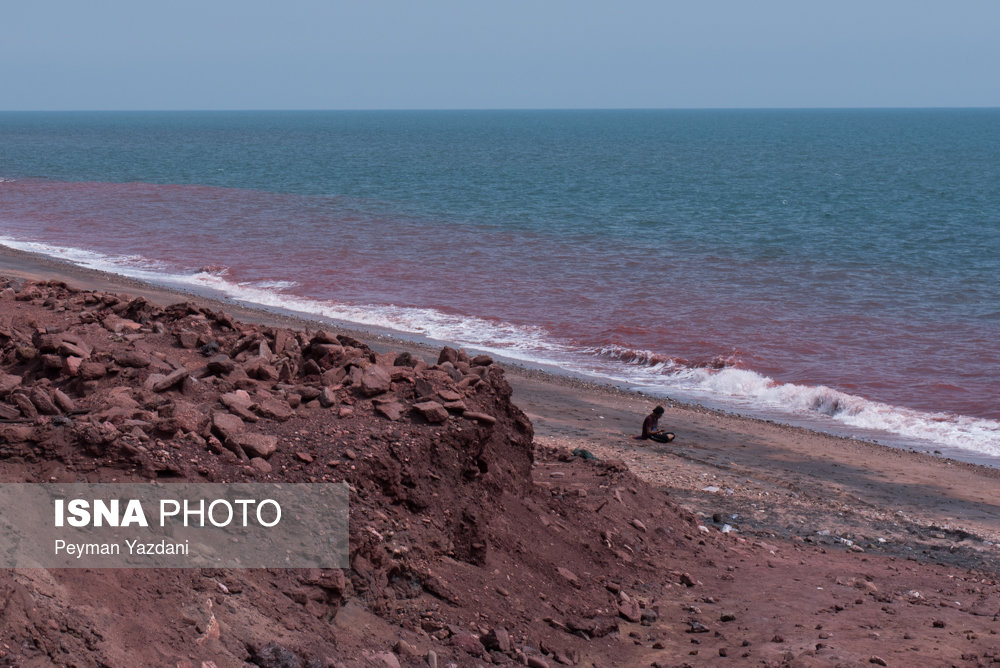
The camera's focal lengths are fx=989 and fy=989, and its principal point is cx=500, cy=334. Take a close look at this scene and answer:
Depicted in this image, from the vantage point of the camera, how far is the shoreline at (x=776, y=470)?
38.9ft

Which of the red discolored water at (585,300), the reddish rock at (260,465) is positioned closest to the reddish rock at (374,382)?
the reddish rock at (260,465)

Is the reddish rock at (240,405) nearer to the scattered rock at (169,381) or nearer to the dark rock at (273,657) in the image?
the scattered rock at (169,381)

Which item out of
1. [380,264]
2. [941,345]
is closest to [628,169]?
[380,264]

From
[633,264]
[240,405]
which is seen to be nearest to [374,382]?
[240,405]

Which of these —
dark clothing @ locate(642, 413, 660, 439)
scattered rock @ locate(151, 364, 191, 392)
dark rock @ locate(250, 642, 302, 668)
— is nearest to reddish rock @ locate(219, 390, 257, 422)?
scattered rock @ locate(151, 364, 191, 392)

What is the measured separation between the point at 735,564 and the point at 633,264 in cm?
2407

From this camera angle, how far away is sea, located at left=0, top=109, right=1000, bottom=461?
20375 mm

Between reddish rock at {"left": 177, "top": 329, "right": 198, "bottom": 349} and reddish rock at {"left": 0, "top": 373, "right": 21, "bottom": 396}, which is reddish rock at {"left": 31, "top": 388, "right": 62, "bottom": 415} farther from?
reddish rock at {"left": 177, "top": 329, "right": 198, "bottom": 349}

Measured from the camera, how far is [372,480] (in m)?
7.68

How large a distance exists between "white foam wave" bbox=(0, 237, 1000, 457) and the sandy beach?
5.84 feet

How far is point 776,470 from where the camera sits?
554 inches

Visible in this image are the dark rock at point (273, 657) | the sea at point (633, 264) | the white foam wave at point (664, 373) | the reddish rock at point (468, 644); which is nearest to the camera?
the dark rock at point (273, 657)

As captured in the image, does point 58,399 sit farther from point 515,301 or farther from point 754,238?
point 754,238

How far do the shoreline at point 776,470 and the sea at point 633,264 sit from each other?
5.18 feet
